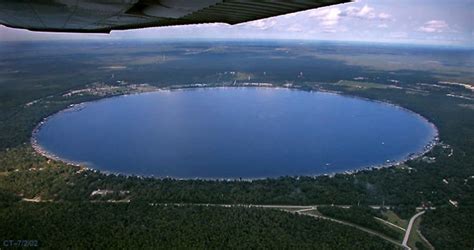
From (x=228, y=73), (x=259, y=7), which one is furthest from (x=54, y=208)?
(x=228, y=73)

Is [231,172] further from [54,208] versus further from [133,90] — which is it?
[133,90]

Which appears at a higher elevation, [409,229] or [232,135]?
[409,229]

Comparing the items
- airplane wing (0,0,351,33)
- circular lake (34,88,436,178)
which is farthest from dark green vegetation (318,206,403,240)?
airplane wing (0,0,351,33)

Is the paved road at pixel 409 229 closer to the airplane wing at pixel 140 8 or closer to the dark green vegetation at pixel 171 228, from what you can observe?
the dark green vegetation at pixel 171 228

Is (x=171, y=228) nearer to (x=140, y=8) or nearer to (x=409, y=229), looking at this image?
(x=409, y=229)

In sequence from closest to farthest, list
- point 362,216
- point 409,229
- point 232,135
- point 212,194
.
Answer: point 409,229 → point 362,216 → point 212,194 → point 232,135

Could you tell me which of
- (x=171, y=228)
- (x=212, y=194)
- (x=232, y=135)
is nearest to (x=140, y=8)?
(x=171, y=228)

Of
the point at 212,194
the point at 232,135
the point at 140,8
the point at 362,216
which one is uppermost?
the point at 140,8
